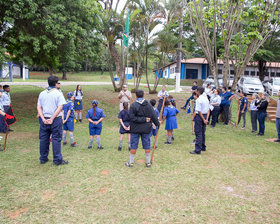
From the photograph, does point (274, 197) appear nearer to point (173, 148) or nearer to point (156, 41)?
point (173, 148)

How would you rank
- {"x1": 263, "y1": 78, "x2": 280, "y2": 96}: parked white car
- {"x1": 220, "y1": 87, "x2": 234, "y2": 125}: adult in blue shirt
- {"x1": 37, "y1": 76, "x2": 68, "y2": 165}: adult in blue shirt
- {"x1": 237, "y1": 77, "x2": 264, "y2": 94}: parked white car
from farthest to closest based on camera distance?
{"x1": 263, "y1": 78, "x2": 280, "y2": 96}: parked white car
{"x1": 237, "y1": 77, "x2": 264, "y2": 94}: parked white car
{"x1": 220, "y1": 87, "x2": 234, "y2": 125}: adult in blue shirt
{"x1": 37, "y1": 76, "x2": 68, "y2": 165}: adult in blue shirt

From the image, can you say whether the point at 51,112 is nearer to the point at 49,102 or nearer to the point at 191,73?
the point at 49,102

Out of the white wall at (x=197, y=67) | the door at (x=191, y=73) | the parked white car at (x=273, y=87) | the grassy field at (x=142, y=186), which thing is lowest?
the grassy field at (x=142, y=186)

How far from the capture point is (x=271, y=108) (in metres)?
14.5

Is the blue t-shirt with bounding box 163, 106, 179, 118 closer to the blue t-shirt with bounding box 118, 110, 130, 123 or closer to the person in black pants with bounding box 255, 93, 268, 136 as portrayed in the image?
the blue t-shirt with bounding box 118, 110, 130, 123

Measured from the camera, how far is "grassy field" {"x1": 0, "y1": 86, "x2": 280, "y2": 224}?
354 cm

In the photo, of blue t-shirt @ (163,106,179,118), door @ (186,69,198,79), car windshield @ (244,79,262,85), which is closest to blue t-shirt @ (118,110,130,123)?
blue t-shirt @ (163,106,179,118)

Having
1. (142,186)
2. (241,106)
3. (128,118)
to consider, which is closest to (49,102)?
(128,118)

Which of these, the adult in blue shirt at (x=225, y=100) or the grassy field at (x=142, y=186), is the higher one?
the adult in blue shirt at (x=225, y=100)

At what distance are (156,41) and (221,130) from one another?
8545mm

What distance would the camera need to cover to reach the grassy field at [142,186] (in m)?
3.54

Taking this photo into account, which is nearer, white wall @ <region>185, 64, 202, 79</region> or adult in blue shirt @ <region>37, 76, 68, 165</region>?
adult in blue shirt @ <region>37, 76, 68, 165</region>

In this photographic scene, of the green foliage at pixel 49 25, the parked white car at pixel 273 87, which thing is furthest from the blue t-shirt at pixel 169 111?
the parked white car at pixel 273 87

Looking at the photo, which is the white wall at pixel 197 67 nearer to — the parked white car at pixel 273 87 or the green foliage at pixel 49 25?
the parked white car at pixel 273 87
